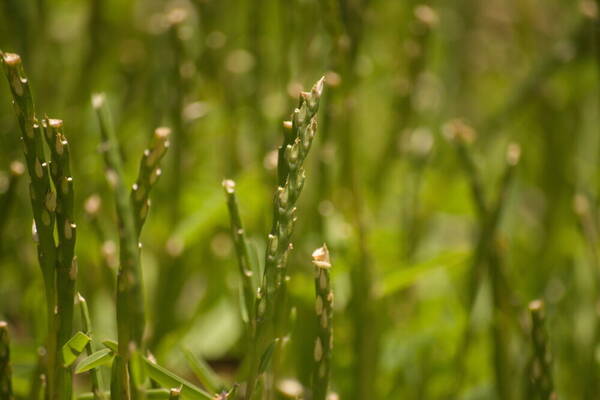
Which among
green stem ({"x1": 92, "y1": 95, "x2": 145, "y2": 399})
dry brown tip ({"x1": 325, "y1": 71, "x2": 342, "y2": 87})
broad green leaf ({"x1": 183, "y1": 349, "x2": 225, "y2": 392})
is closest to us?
green stem ({"x1": 92, "y1": 95, "x2": 145, "y2": 399})

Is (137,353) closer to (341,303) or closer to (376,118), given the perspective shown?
(341,303)

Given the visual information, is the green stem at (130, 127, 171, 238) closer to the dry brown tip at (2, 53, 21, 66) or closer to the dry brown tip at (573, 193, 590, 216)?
the dry brown tip at (2, 53, 21, 66)

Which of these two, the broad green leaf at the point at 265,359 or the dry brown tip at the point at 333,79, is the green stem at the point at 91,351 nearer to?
the broad green leaf at the point at 265,359

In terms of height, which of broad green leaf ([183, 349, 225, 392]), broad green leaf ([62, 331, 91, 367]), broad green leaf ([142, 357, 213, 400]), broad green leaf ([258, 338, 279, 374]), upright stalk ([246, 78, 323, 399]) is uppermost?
upright stalk ([246, 78, 323, 399])

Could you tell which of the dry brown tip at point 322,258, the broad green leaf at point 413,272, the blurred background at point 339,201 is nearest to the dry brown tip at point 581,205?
the blurred background at point 339,201

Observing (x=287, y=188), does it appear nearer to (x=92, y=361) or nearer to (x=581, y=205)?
(x=92, y=361)

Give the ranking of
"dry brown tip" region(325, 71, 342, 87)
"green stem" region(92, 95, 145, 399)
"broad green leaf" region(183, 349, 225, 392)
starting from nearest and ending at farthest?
"green stem" region(92, 95, 145, 399), "broad green leaf" region(183, 349, 225, 392), "dry brown tip" region(325, 71, 342, 87)

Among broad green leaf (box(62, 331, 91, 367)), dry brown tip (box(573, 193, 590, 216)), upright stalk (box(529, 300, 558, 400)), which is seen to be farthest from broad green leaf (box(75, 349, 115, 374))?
dry brown tip (box(573, 193, 590, 216))
